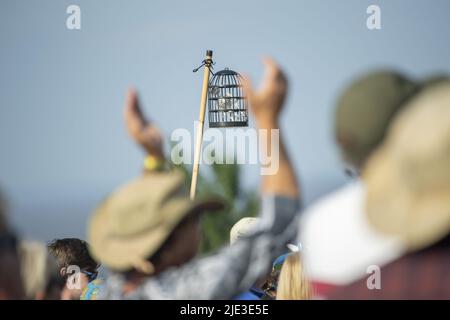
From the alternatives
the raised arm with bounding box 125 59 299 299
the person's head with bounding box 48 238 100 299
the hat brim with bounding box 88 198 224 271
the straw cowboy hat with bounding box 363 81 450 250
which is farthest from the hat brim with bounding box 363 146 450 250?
the person's head with bounding box 48 238 100 299

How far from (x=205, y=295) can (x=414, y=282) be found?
0.66m

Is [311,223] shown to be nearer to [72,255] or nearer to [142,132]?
[142,132]

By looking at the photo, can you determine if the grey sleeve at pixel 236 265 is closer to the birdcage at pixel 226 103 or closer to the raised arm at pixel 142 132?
the raised arm at pixel 142 132

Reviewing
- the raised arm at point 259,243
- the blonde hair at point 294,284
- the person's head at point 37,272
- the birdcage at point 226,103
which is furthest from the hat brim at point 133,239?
the birdcage at point 226,103

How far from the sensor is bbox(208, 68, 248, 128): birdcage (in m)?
5.84

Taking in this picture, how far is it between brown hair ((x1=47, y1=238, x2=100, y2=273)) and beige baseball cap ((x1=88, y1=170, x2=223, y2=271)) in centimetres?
163

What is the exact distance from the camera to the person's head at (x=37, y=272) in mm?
2764

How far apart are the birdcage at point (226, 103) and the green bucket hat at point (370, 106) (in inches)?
139

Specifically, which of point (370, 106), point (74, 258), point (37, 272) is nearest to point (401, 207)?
point (370, 106)

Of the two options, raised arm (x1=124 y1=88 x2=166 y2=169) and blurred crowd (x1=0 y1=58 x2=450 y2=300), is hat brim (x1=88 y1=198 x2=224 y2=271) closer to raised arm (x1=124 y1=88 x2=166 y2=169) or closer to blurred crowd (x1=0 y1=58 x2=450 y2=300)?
blurred crowd (x1=0 y1=58 x2=450 y2=300)

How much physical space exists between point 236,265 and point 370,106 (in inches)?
25.4

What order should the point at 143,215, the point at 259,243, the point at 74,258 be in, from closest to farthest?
the point at 259,243 → the point at 143,215 → the point at 74,258

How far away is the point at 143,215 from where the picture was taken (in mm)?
Result: 2586
